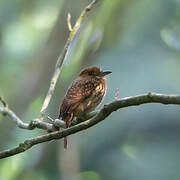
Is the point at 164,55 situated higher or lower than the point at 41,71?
lower

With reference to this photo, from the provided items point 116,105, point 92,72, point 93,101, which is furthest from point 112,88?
point 116,105

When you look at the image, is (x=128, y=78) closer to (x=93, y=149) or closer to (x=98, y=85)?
(x=93, y=149)

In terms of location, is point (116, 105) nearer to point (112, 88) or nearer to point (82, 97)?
point (82, 97)

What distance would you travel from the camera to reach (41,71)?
627 cm

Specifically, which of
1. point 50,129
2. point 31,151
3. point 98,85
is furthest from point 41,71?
point 50,129

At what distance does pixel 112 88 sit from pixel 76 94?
241cm

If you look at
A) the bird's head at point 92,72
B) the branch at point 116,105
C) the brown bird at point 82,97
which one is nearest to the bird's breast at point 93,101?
the brown bird at point 82,97

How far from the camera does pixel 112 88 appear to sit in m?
6.18

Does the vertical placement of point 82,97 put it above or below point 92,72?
above

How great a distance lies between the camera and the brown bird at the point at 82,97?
360 cm

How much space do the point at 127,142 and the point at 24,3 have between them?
328 cm

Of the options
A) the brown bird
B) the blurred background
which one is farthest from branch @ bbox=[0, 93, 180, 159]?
Result: the blurred background

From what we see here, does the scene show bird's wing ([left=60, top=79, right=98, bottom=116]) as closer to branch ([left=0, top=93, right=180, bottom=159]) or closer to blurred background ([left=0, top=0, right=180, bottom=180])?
branch ([left=0, top=93, right=180, bottom=159])

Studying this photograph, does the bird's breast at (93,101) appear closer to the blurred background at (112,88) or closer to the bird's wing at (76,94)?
the bird's wing at (76,94)
